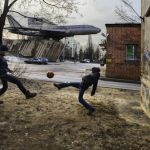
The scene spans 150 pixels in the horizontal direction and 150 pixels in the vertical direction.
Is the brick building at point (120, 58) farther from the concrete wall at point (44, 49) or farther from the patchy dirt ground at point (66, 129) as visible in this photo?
the concrete wall at point (44, 49)

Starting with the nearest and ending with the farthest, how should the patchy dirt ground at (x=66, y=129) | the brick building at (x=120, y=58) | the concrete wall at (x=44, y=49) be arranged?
1. the patchy dirt ground at (x=66, y=129)
2. the brick building at (x=120, y=58)
3. the concrete wall at (x=44, y=49)

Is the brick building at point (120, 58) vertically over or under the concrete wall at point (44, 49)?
under

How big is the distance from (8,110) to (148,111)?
12.7 ft

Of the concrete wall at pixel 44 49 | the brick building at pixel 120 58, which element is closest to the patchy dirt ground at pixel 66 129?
the brick building at pixel 120 58

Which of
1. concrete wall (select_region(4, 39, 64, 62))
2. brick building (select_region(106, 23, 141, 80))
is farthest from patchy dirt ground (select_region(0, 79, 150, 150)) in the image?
concrete wall (select_region(4, 39, 64, 62))

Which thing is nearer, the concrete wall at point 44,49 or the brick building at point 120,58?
the brick building at point 120,58

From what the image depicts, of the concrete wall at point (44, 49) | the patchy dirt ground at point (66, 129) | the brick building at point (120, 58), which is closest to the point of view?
the patchy dirt ground at point (66, 129)

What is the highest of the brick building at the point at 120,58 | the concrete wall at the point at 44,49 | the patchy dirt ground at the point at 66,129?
the concrete wall at the point at 44,49

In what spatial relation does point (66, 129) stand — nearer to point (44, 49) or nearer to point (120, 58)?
point (120, 58)

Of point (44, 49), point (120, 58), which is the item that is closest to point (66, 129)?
point (120, 58)

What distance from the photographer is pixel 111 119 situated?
14.5 feet

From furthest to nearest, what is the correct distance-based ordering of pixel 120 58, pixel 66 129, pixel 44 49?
pixel 44 49
pixel 120 58
pixel 66 129

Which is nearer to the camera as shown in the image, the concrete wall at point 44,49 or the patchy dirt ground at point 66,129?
the patchy dirt ground at point 66,129

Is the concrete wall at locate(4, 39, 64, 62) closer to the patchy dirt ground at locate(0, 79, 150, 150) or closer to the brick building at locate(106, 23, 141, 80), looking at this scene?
the brick building at locate(106, 23, 141, 80)
